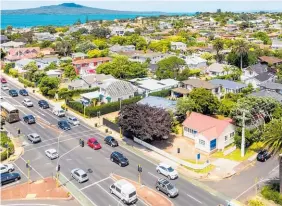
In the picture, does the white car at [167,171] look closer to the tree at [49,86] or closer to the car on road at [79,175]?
the car on road at [79,175]

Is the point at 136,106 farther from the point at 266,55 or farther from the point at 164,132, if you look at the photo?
the point at 266,55

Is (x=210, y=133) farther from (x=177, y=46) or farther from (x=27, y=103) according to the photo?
(x=177, y=46)

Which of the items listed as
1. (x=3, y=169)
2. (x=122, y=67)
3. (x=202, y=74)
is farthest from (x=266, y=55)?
(x=3, y=169)

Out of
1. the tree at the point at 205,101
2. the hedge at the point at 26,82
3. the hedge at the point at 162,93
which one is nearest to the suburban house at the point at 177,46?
the hedge at the point at 162,93

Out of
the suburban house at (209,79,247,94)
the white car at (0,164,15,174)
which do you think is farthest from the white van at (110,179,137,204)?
the suburban house at (209,79,247,94)

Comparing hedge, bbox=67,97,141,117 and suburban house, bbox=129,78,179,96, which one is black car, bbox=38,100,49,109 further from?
suburban house, bbox=129,78,179,96
